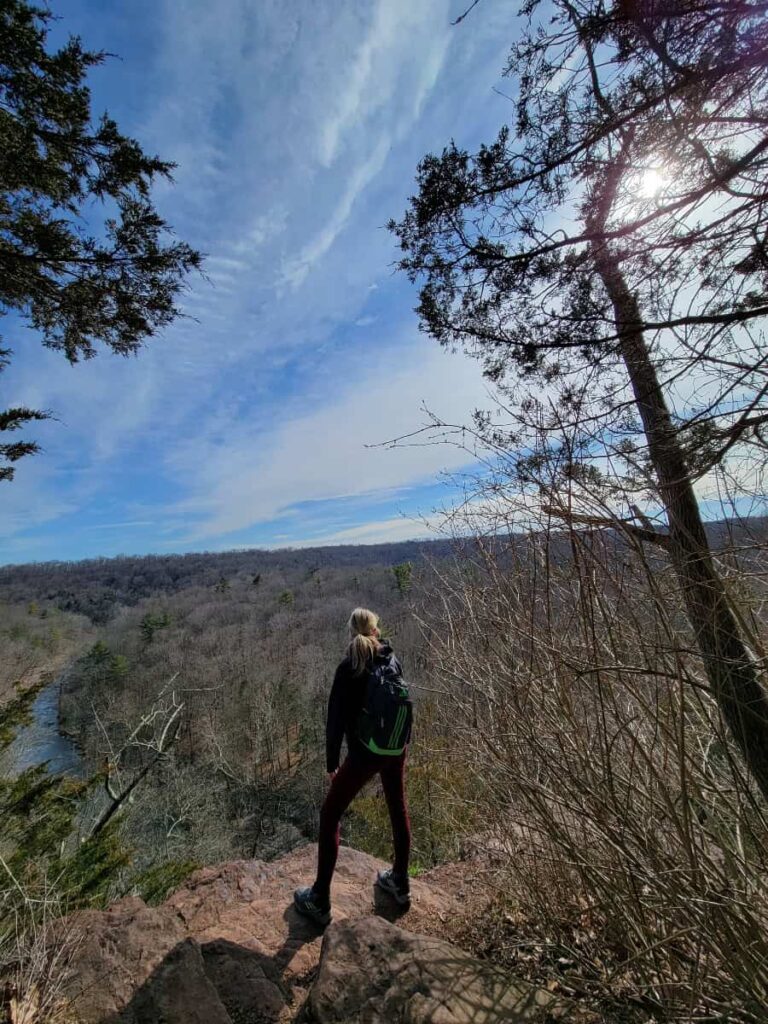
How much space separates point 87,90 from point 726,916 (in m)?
5.11

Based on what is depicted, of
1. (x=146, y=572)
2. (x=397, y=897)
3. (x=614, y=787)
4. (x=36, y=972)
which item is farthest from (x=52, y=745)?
(x=146, y=572)

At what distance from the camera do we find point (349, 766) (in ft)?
7.84

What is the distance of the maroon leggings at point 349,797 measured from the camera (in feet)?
7.81

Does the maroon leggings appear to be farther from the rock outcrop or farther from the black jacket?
the rock outcrop

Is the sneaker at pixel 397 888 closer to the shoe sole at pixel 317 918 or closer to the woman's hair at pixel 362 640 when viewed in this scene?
the shoe sole at pixel 317 918

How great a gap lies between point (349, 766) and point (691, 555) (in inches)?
74.9

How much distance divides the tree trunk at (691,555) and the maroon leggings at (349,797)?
153cm

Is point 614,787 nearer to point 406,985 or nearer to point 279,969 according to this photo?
point 406,985

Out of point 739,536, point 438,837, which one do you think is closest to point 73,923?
point 739,536

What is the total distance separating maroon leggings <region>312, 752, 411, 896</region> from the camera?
238cm

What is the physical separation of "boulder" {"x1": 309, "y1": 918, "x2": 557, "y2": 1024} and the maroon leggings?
479 millimetres

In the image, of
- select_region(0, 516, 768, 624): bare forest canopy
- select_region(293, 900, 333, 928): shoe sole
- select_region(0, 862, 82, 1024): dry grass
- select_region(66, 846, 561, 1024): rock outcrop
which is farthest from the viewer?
select_region(0, 516, 768, 624): bare forest canopy

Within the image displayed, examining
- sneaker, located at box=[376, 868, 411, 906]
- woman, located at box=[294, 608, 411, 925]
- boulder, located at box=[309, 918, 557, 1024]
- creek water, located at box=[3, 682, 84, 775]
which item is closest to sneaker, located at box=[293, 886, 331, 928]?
woman, located at box=[294, 608, 411, 925]

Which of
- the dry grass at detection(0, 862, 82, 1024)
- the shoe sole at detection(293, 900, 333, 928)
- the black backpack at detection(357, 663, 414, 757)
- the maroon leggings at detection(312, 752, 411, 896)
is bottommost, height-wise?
the shoe sole at detection(293, 900, 333, 928)
